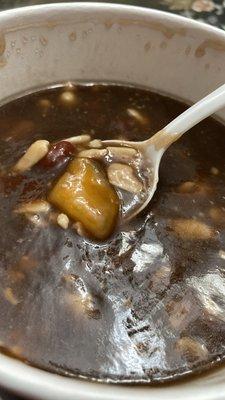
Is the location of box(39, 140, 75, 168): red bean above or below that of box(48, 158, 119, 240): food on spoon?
above

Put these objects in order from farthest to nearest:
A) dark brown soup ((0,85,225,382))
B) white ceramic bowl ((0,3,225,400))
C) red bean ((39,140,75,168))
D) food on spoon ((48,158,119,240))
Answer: white ceramic bowl ((0,3,225,400)) < red bean ((39,140,75,168)) < food on spoon ((48,158,119,240)) < dark brown soup ((0,85,225,382))

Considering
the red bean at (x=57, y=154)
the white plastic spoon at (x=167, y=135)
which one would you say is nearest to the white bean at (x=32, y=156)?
the red bean at (x=57, y=154)

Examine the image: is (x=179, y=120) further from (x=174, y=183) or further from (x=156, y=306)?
(x=156, y=306)

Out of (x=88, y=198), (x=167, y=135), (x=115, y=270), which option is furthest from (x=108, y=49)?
(x=115, y=270)

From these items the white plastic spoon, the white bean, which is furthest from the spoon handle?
the white bean

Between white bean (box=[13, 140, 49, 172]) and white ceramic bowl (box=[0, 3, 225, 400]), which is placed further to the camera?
white ceramic bowl (box=[0, 3, 225, 400])

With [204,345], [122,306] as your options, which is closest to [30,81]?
[122,306]

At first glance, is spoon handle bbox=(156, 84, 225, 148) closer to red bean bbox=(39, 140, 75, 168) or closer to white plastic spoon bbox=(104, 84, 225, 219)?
white plastic spoon bbox=(104, 84, 225, 219)

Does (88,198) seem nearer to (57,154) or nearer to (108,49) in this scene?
(57,154)
